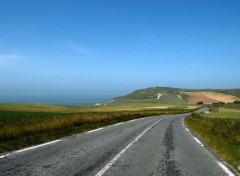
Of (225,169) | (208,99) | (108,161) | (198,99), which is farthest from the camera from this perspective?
(198,99)

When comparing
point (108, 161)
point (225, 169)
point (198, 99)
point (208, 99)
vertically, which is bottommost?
point (225, 169)

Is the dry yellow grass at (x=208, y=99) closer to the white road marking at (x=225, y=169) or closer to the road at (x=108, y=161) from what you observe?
the road at (x=108, y=161)

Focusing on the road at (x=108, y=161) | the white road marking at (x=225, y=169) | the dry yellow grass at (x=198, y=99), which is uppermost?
the dry yellow grass at (x=198, y=99)

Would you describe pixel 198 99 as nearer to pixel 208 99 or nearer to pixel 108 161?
pixel 208 99

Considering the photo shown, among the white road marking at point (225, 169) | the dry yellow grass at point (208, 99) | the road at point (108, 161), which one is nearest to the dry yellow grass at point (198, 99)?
the dry yellow grass at point (208, 99)

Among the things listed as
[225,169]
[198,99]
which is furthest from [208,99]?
[225,169]

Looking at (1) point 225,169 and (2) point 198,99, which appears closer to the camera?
(1) point 225,169

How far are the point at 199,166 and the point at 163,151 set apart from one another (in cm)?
325

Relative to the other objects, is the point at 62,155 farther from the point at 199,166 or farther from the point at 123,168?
the point at 199,166

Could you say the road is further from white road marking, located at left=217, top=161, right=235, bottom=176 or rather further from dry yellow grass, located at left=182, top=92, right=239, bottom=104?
dry yellow grass, located at left=182, top=92, right=239, bottom=104

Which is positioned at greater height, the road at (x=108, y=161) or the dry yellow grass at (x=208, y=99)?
the dry yellow grass at (x=208, y=99)

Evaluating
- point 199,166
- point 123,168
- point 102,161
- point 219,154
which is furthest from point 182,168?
point 219,154

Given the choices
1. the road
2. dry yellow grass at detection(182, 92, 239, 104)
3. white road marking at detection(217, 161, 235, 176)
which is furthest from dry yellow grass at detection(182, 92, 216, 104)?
white road marking at detection(217, 161, 235, 176)

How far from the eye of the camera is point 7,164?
9344mm
